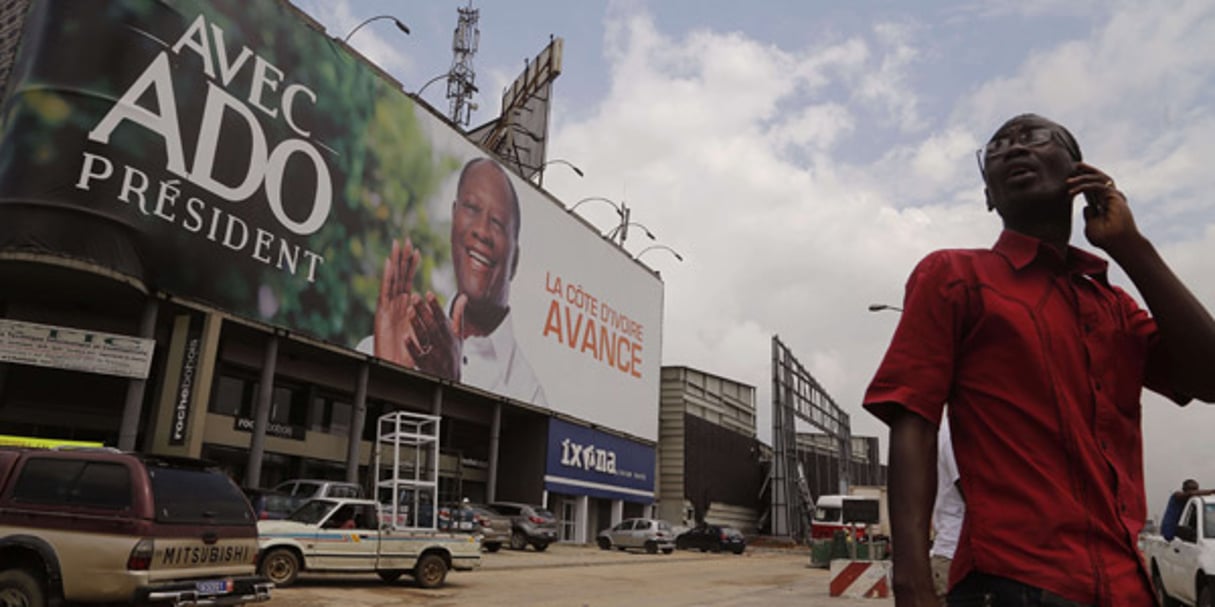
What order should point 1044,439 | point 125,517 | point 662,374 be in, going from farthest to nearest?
point 662,374 → point 125,517 → point 1044,439

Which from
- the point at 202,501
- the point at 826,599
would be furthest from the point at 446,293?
the point at 202,501

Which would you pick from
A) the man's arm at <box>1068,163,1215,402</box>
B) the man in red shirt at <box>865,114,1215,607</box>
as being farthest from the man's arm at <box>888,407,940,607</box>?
the man's arm at <box>1068,163,1215,402</box>

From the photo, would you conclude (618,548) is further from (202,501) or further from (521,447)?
(202,501)

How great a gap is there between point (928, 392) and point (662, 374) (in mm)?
54719

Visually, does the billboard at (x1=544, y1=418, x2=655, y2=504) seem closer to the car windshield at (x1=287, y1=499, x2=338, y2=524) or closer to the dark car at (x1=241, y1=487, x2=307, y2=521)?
the dark car at (x1=241, y1=487, x2=307, y2=521)

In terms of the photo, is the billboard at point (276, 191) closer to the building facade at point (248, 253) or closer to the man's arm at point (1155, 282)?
the building facade at point (248, 253)

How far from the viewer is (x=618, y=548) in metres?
38.7

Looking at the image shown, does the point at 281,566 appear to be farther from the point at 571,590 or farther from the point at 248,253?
the point at 248,253

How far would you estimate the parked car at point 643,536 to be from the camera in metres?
35.8

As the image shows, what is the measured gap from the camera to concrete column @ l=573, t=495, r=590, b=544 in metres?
42.2

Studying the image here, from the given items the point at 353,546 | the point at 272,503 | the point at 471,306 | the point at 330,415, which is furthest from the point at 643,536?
the point at 353,546

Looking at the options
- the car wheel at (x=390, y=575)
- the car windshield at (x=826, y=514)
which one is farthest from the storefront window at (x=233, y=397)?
the car windshield at (x=826, y=514)

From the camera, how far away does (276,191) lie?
25203 millimetres

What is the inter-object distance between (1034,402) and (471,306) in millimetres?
32844
